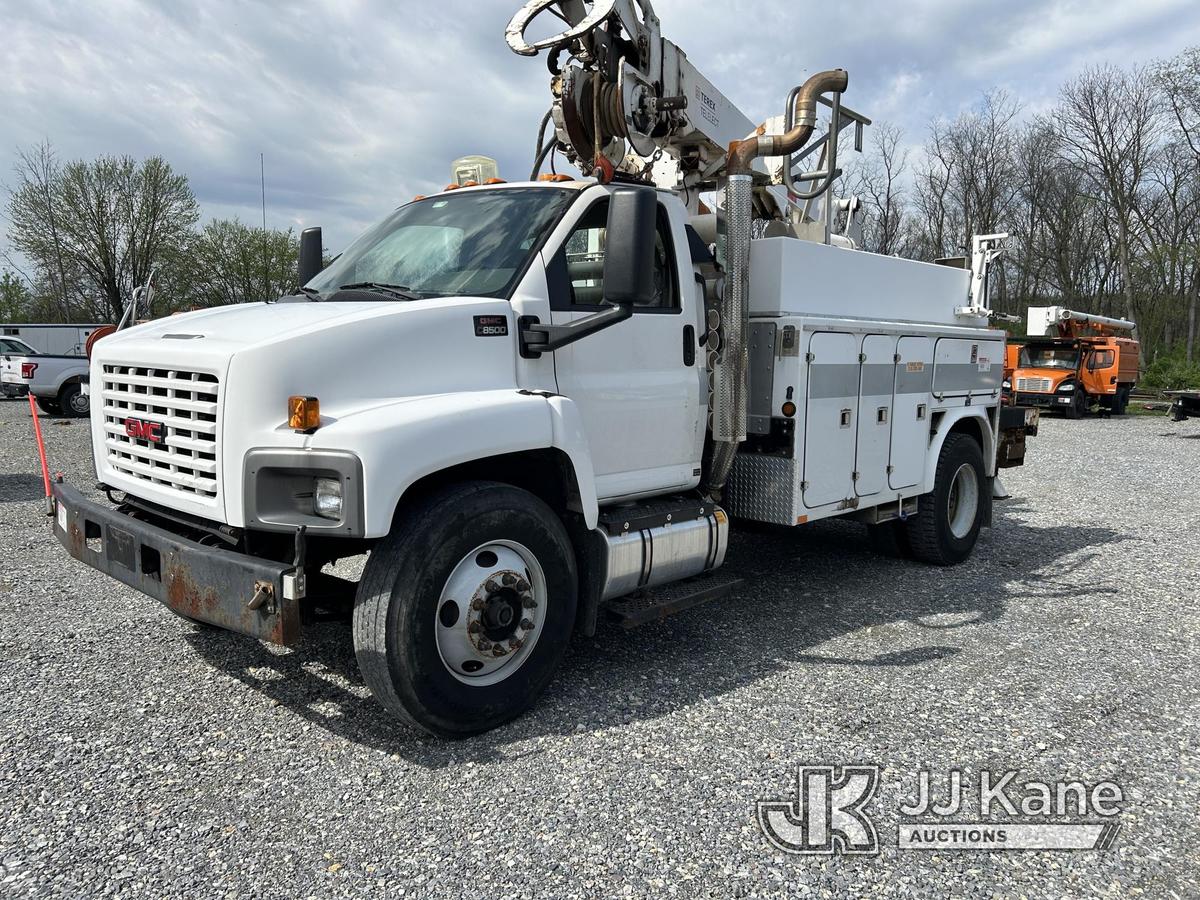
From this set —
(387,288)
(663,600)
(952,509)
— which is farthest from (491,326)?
(952,509)

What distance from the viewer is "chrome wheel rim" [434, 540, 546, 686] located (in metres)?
3.50

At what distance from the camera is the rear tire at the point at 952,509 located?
6531mm

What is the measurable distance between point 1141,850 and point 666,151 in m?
4.62

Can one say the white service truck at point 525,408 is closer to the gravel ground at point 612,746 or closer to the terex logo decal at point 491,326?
the terex logo decal at point 491,326

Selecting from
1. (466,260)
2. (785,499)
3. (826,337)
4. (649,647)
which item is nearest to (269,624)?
(466,260)

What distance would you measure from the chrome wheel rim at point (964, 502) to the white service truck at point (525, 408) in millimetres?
1177

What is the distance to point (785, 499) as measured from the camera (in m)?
5.09

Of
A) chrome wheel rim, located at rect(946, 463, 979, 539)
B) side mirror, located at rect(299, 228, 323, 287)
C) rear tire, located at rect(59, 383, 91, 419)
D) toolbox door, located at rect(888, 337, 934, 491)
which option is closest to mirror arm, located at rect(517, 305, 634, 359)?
side mirror, located at rect(299, 228, 323, 287)

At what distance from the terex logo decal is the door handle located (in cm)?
121

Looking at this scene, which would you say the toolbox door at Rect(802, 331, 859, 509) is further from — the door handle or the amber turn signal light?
the amber turn signal light

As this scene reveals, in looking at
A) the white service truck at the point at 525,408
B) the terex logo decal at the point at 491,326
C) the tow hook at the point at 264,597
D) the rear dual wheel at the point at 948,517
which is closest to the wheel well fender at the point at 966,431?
the rear dual wheel at the point at 948,517

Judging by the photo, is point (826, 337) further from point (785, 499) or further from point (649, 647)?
point (649, 647)

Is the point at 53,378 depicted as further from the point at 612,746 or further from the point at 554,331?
the point at 612,746

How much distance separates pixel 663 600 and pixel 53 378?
18.2 meters
